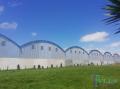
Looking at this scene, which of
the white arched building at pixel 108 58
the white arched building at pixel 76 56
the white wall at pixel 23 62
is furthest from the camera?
the white arched building at pixel 108 58

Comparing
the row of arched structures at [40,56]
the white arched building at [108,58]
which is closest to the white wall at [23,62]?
the row of arched structures at [40,56]

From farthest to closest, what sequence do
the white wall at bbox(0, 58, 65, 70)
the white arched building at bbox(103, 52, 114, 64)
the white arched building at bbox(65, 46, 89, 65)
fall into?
the white arched building at bbox(103, 52, 114, 64) → the white arched building at bbox(65, 46, 89, 65) → the white wall at bbox(0, 58, 65, 70)

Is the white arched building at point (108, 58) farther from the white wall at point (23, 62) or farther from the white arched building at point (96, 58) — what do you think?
the white wall at point (23, 62)

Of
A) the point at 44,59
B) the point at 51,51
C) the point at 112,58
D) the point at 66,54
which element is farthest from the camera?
the point at 112,58

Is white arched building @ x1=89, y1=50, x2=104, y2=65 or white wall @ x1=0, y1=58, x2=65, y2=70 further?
white arched building @ x1=89, y1=50, x2=104, y2=65

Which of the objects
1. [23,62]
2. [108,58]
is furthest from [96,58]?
[23,62]

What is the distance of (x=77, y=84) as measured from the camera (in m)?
21.4

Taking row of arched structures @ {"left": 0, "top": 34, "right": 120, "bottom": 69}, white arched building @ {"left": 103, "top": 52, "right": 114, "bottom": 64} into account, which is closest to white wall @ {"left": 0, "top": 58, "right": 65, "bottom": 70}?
row of arched structures @ {"left": 0, "top": 34, "right": 120, "bottom": 69}

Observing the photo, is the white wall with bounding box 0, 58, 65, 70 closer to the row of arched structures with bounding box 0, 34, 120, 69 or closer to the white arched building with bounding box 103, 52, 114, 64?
the row of arched structures with bounding box 0, 34, 120, 69

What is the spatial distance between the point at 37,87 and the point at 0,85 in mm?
2927

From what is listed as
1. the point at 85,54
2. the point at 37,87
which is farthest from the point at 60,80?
the point at 85,54

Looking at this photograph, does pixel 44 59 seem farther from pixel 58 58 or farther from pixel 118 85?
pixel 118 85

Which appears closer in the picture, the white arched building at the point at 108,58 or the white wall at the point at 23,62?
the white wall at the point at 23,62

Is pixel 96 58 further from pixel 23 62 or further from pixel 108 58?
pixel 23 62
